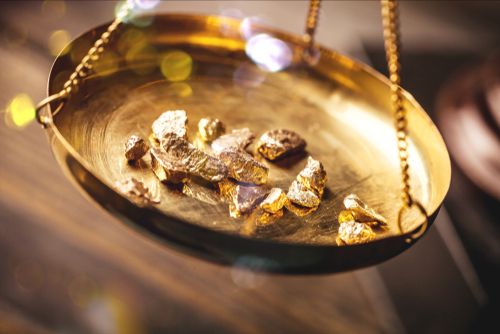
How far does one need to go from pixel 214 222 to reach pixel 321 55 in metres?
0.60

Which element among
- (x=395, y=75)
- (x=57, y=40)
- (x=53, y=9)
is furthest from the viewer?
(x=53, y=9)

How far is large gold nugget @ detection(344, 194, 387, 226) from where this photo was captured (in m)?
0.83

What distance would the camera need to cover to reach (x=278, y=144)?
3.14 ft

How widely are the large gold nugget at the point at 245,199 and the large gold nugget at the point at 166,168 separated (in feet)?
0.32

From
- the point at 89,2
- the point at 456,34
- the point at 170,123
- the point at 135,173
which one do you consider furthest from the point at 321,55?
the point at 456,34

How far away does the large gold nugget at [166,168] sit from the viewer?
0.81 metres

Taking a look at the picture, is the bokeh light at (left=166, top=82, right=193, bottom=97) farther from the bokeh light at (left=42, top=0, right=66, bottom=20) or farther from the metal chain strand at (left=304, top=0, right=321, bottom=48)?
the bokeh light at (left=42, top=0, right=66, bottom=20)

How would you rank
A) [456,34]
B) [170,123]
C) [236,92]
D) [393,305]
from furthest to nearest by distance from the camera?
[456,34] < [393,305] < [236,92] < [170,123]

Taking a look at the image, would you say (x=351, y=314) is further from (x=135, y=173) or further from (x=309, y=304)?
(x=135, y=173)

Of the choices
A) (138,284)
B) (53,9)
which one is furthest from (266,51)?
(53,9)

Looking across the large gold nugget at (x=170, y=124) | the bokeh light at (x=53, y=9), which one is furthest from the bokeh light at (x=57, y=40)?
the large gold nugget at (x=170, y=124)

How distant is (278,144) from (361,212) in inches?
8.9

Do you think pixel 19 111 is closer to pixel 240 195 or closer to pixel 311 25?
pixel 311 25

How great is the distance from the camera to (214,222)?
78 centimetres
